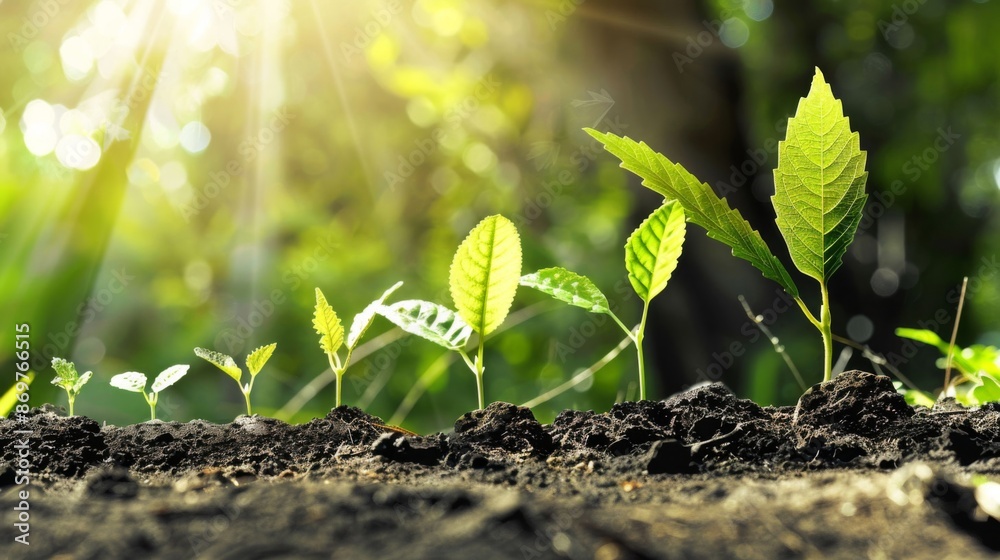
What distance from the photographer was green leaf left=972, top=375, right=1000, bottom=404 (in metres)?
1.26

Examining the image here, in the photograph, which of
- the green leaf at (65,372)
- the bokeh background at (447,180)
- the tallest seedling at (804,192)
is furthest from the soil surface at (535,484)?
the bokeh background at (447,180)

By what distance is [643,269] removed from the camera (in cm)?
101

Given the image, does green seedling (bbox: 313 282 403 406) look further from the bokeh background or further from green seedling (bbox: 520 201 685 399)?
the bokeh background

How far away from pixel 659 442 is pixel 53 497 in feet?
2.04

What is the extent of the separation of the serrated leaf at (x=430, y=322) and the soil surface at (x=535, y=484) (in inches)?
4.5

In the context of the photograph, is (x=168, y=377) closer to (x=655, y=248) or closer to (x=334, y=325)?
(x=334, y=325)

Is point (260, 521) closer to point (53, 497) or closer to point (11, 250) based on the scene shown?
point (53, 497)

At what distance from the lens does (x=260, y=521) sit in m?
0.61

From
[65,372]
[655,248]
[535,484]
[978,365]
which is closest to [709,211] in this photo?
[655,248]

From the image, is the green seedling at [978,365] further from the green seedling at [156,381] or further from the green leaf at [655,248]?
the green seedling at [156,381]

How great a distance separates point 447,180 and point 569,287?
3.27 meters

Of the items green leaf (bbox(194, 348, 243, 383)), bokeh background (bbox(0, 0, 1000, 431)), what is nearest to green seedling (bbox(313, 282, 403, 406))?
green leaf (bbox(194, 348, 243, 383))

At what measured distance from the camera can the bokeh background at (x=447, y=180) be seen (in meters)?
2.63

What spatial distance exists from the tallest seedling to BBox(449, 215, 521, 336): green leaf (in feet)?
0.58
